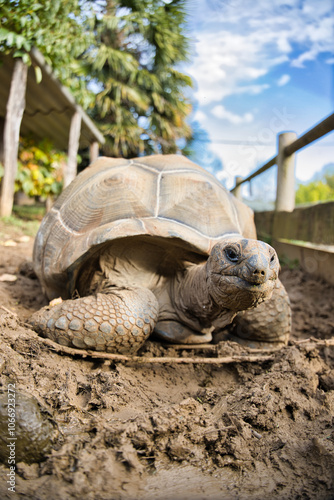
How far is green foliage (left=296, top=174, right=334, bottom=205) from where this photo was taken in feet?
115

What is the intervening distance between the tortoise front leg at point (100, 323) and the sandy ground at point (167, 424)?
77 millimetres

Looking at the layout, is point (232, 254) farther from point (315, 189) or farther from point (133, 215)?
point (315, 189)

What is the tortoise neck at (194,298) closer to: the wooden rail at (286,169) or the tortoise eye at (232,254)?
the tortoise eye at (232,254)

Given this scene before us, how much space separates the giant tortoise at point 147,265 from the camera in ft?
5.45

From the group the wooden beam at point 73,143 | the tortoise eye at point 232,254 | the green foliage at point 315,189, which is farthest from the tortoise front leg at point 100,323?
the green foliage at point 315,189

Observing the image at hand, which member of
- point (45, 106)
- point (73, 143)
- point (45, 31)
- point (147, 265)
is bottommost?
point (147, 265)

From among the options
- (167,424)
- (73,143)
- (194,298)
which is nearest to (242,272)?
(194,298)

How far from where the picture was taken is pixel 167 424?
1157mm

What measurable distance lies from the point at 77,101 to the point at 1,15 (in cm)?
241

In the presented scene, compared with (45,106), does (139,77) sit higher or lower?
higher

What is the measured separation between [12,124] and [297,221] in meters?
3.83

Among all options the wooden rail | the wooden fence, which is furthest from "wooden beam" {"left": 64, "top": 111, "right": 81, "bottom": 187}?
the wooden rail

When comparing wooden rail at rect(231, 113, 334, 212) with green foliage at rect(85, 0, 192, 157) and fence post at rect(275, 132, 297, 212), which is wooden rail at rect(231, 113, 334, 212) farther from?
green foliage at rect(85, 0, 192, 157)

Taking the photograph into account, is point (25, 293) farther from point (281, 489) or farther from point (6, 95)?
point (6, 95)
